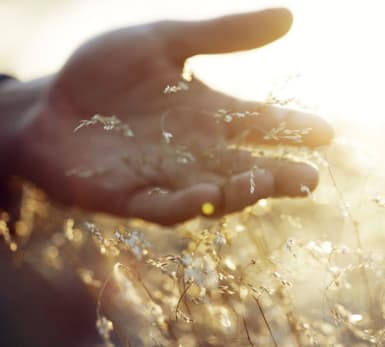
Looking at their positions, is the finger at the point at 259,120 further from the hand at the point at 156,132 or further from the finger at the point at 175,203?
the finger at the point at 175,203

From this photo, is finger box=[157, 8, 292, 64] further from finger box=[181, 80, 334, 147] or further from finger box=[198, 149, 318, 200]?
finger box=[198, 149, 318, 200]

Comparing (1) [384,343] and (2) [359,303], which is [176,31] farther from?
(1) [384,343]

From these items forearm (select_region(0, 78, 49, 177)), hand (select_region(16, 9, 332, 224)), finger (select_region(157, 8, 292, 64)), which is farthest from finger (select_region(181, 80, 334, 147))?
forearm (select_region(0, 78, 49, 177))

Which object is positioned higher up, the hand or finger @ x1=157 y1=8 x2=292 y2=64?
finger @ x1=157 y1=8 x2=292 y2=64

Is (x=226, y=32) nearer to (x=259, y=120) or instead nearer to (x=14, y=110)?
(x=259, y=120)

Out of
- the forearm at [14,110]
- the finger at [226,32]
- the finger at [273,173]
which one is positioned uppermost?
the finger at [226,32]

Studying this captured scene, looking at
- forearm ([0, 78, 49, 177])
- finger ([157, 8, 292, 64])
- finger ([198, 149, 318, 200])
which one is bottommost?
forearm ([0, 78, 49, 177])

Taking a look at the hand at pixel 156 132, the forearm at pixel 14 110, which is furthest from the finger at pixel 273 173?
the forearm at pixel 14 110
